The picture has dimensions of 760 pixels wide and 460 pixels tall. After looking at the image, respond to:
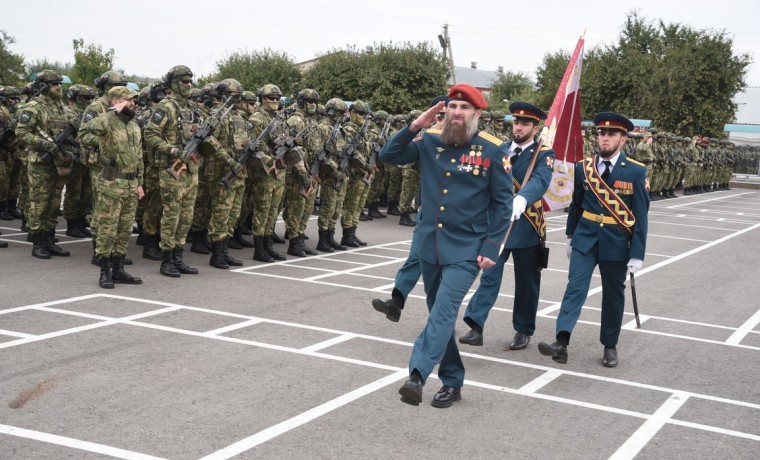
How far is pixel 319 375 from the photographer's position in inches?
252

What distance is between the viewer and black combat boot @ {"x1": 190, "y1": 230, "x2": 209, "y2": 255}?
11930 millimetres

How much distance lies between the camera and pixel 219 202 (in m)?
10.9

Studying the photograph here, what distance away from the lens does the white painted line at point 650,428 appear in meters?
5.20

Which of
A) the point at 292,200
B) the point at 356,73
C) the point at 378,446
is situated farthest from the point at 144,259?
the point at 356,73

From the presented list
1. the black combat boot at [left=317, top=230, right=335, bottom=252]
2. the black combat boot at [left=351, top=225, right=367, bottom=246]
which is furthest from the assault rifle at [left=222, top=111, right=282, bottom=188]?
the black combat boot at [left=351, top=225, right=367, bottom=246]

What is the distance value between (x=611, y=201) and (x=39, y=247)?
23.2ft

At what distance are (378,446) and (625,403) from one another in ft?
6.98

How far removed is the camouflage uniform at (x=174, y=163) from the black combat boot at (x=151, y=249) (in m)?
0.92

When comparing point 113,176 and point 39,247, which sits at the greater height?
point 113,176

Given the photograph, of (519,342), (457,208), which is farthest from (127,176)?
(457,208)

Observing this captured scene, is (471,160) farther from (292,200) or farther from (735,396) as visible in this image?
(292,200)

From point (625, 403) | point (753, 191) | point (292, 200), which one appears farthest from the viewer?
point (753, 191)

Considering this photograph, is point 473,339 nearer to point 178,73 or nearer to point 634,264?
point 634,264

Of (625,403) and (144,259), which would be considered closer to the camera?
(625,403)
